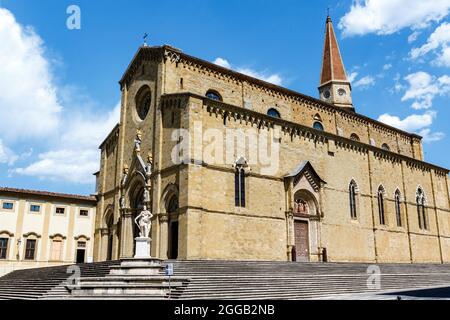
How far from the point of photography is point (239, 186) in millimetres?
24344

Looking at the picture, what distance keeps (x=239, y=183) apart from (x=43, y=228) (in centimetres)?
1572

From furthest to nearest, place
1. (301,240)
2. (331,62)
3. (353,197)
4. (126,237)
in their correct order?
(331,62), (353,197), (301,240), (126,237)

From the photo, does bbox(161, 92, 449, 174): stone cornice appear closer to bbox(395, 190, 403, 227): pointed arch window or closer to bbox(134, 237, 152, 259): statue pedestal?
Result: bbox(395, 190, 403, 227): pointed arch window

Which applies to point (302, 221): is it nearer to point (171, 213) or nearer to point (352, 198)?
point (352, 198)

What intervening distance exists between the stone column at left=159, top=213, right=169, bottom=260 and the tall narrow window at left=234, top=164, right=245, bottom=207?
13.5 feet

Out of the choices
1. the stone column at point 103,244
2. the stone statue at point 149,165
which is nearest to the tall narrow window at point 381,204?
the stone statue at point 149,165

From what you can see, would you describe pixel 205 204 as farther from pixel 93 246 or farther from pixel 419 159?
pixel 419 159

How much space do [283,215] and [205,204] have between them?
586cm

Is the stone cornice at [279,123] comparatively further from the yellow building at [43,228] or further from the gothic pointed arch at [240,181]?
the yellow building at [43,228]

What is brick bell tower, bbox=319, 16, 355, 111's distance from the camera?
41281 millimetres

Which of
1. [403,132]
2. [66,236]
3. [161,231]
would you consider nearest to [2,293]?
[161,231]

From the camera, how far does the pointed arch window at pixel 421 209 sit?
36.1 metres

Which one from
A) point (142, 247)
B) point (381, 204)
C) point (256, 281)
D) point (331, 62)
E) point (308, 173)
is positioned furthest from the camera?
point (331, 62)

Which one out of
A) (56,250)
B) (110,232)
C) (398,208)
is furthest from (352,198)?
(56,250)
